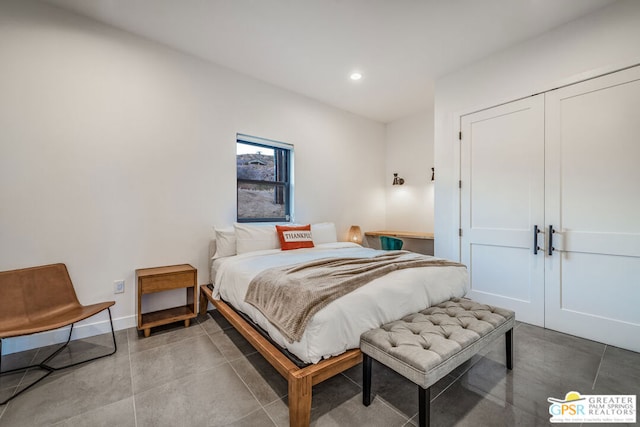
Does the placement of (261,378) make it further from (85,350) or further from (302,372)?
(85,350)

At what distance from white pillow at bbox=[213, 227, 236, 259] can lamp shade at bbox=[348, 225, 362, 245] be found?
2104 millimetres

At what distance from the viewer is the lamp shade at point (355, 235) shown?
4422 mm

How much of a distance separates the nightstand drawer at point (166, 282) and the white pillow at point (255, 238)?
21.6 inches

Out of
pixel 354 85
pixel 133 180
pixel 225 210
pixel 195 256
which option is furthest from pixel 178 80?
pixel 354 85

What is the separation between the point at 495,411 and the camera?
1487 mm

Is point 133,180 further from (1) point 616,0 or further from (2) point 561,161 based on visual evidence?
(1) point 616,0

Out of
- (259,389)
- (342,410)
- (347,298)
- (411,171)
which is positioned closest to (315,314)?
(347,298)

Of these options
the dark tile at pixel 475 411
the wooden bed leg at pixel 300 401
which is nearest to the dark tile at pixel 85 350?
the wooden bed leg at pixel 300 401

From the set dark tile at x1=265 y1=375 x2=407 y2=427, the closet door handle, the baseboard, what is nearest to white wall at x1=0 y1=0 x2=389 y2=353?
the baseboard

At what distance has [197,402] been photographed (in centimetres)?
158

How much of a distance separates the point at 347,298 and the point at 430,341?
49 cm

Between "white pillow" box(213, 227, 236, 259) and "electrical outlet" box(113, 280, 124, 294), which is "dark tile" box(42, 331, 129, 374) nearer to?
"electrical outlet" box(113, 280, 124, 294)

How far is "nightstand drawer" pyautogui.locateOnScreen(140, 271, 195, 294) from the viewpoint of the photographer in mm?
2373

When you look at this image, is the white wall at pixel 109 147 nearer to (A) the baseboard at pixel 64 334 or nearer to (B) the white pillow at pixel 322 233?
(A) the baseboard at pixel 64 334
